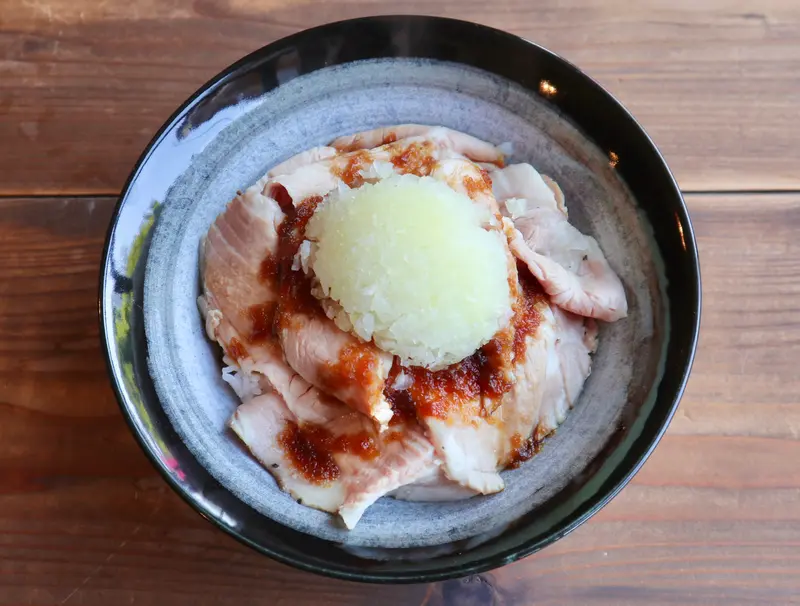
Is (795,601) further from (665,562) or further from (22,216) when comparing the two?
(22,216)

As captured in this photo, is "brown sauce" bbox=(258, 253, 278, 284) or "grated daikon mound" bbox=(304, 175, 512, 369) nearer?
"grated daikon mound" bbox=(304, 175, 512, 369)

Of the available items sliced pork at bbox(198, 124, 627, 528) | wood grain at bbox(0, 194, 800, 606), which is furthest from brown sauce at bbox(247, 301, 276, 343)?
wood grain at bbox(0, 194, 800, 606)

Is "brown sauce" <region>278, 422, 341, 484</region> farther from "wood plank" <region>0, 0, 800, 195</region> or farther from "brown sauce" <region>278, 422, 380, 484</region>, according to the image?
"wood plank" <region>0, 0, 800, 195</region>

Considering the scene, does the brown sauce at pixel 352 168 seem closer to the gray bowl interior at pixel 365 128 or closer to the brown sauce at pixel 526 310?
the gray bowl interior at pixel 365 128

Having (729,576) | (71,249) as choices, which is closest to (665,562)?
(729,576)

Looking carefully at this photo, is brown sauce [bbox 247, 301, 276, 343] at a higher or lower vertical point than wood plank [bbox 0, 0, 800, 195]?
lower
